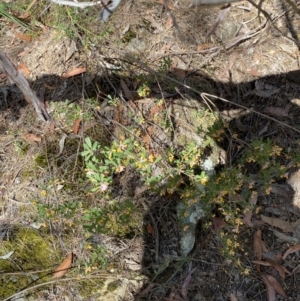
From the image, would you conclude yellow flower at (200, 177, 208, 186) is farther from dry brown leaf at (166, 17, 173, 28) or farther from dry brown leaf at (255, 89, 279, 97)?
dry brown leaf at (166, 17, 173, 28)

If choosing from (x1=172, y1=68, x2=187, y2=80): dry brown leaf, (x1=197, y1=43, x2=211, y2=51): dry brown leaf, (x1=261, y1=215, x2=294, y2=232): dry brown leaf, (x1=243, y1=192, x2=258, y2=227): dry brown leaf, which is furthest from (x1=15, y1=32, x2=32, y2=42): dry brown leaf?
(x1=261, y1=215, x2=294, y2=232): dry brown leaf

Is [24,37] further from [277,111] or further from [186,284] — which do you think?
[186,284]

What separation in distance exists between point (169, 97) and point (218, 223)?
978 mm

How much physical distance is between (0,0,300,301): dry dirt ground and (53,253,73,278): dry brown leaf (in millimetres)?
66

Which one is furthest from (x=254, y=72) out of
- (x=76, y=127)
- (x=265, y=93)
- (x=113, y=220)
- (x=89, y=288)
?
(x=89, y=288)

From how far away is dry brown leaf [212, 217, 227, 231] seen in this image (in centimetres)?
269

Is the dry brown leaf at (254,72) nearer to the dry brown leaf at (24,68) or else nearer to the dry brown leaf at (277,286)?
the dry brown leaf at (277,286)

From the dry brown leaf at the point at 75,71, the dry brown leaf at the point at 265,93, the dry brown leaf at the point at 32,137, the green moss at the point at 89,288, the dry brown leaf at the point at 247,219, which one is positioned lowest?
the dry brown leaf at the point at 247,219

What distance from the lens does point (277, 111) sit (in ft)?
9.58

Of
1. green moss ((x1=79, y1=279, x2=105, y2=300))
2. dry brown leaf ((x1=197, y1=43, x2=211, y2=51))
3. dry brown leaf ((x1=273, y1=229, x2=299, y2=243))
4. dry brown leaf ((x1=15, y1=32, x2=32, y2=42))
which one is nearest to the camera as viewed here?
green moss ((x1=79, y1=279, x2=105, y2=300))

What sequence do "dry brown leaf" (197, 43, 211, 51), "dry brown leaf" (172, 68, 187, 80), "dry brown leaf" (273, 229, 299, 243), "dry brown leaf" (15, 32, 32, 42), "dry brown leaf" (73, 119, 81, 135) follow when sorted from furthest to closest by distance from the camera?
"dry brown leaf" (15, 32, 32, 42), "dry brown leaf" (197, 43, 211, 51), "dry brown leaf" (172, 68, 187, 80), "dry brown leaf" (73, 119, 81, 135), "dry brown leaf" (273, 229, 299, 243)

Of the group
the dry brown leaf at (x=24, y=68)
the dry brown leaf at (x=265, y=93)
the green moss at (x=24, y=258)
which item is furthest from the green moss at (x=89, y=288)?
the dry brown leaf at (x=265, y=93)

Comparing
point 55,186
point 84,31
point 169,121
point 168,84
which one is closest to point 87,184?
point 55,186

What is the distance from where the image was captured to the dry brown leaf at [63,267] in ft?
8.66
